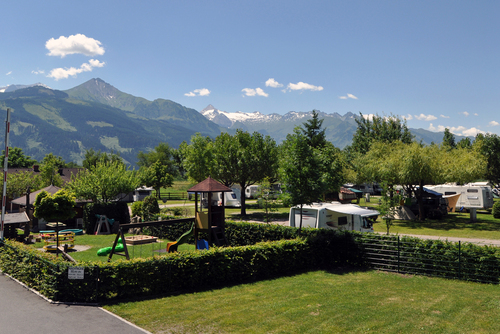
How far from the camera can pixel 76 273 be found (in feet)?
31.8

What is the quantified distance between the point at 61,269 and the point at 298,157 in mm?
10726

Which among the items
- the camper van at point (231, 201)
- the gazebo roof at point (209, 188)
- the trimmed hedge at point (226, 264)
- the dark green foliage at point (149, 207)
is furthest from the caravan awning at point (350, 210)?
the camper van at point (231, 201)

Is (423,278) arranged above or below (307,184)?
below

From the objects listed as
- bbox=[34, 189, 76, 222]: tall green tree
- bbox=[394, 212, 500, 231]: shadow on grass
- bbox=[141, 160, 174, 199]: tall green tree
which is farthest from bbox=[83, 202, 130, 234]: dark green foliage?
bbox=[141, 160, 174, 199]: tall green tree

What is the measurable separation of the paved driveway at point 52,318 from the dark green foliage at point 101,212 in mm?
15588

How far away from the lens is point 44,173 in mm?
45812

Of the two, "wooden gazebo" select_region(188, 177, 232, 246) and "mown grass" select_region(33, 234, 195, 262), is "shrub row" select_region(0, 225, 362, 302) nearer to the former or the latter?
"mown grass" select_region(33, 234, 195, 262)

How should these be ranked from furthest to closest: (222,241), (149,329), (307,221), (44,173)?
(44,173) < (307,221) < (222,241) < (149,329)

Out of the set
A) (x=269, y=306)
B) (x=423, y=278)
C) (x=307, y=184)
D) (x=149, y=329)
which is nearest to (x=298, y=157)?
(x=307, y=184)

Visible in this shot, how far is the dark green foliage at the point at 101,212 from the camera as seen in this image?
25266 mm

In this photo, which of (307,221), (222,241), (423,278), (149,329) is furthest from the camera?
(307,221)

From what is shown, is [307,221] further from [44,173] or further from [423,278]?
[44,173]

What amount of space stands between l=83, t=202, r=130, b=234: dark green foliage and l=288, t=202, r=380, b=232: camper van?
45.4 feet

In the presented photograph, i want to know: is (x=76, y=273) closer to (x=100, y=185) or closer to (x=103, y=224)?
(x=103, y=224)
